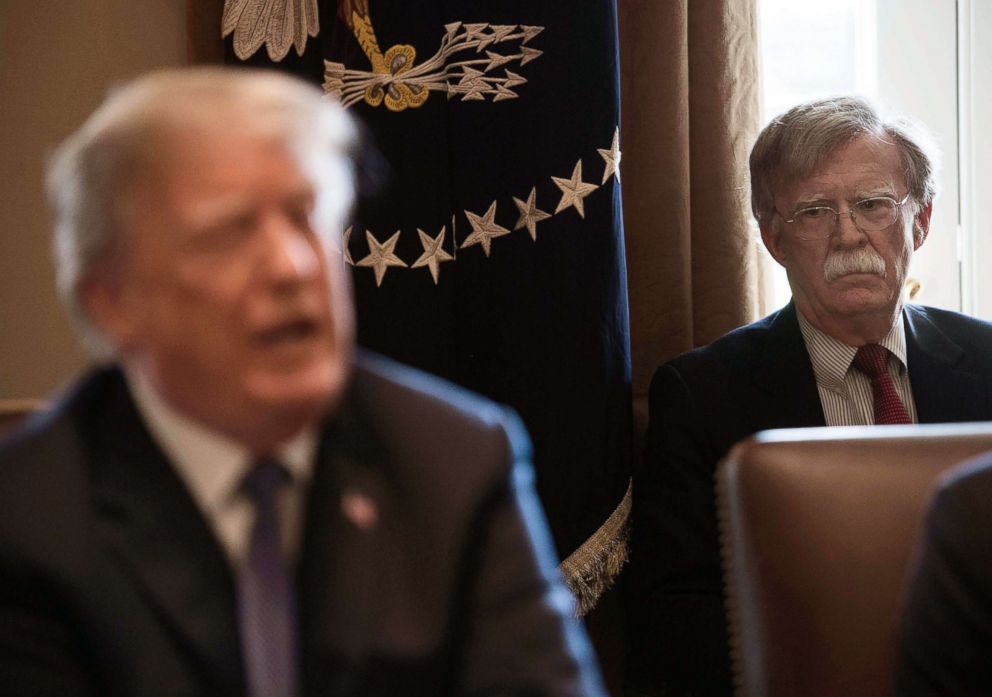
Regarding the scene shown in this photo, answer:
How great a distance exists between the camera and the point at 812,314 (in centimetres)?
200

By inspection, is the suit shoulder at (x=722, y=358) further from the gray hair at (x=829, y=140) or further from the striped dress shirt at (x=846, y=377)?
the gray hair at (x=829, y=140)

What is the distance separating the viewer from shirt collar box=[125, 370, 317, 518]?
70cm

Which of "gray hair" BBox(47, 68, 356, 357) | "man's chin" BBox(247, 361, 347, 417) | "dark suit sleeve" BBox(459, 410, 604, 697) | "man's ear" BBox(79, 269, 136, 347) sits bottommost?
"dark suit sleeve" BBox(459, 410, 604, 697)

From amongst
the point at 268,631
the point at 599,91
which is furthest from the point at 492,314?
the point at 268,631

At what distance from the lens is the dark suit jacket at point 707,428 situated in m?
1.76

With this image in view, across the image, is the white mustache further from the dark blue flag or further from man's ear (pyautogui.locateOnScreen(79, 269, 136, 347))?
man's ear (pyautogui.locateOnScreen(79, 269, 136, 347))

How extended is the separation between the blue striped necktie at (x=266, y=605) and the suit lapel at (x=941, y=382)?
145cm

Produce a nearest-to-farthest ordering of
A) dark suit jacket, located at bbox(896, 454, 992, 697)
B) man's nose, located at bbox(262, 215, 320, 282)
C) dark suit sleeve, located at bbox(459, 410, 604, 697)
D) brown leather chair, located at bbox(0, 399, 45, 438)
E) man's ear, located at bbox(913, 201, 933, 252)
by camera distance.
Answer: man's nose, located at bbox(262, 215, 320, 282) < dark suit sleeve, located at bbox(459, 410, 604, 697) < dark suit jacket, located at bbox(896, 454, 992, 697) < brown leather chair, located at bbox(0, 399, 45, 438) < man's ear, located at bbox(913, 201, 933, 252)

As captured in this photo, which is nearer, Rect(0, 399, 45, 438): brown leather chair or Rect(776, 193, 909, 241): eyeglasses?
Rect(0, 399, 45, 438): brown leather chair

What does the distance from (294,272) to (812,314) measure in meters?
1.50

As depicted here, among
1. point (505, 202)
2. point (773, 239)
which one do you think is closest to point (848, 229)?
point (773, 239)

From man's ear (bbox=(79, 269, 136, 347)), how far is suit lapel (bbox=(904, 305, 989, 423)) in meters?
1.52

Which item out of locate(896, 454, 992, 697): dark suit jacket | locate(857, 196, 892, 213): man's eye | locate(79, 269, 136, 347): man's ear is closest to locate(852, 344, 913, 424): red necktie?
locate(857, 196, 892, 213): man's eye

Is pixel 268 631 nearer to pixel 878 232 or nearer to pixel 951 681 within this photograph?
pixel 951 681
